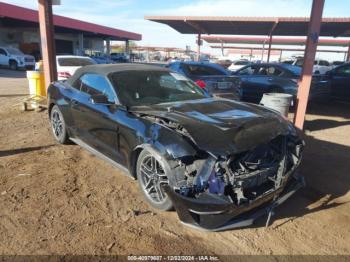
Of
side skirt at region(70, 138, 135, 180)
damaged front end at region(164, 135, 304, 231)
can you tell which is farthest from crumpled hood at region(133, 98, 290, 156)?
side skirt at region(70, 138, 135, 180)

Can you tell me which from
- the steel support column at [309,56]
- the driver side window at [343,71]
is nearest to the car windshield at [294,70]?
the driver side window at [343,71]

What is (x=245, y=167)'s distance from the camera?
10.6 feet

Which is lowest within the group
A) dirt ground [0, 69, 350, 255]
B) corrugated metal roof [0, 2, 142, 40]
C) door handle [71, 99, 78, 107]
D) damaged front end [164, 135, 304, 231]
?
dirt ground [0, 69, 350, 255]

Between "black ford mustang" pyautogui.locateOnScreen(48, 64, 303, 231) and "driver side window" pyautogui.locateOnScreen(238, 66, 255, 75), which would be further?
"driver side window" pyautogui.locateOnScreen(238, 66, 255, 75)

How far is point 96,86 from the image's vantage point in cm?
478

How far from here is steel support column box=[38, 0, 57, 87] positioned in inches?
330

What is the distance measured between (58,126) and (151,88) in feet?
7.60

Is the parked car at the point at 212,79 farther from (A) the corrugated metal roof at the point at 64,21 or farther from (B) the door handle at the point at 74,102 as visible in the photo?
(A) the corrugated metal roof at the point at 64,21

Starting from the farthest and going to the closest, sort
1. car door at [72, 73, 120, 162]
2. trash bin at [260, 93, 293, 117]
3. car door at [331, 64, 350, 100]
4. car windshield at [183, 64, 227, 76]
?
car door at [331, 64, 350, 100], car windshield at [183, 64, 227, 76], trash bin at [260, 93, 293, 117], car door at [72, 73, 120, 162]

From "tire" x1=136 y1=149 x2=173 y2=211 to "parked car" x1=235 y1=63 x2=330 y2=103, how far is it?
7256 millimetres

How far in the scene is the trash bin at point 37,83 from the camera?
373 inches

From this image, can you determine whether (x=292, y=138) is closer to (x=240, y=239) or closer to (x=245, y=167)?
(x=245, y=167)

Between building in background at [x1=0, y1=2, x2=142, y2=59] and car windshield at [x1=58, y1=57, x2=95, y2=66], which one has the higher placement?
building in background at [x1=0, y1=2, x2=142, y2=59]

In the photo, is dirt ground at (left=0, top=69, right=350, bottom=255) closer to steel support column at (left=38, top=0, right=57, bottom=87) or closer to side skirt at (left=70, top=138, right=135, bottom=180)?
side skirt at (left=70, top=138, right=135, bottom=180)
